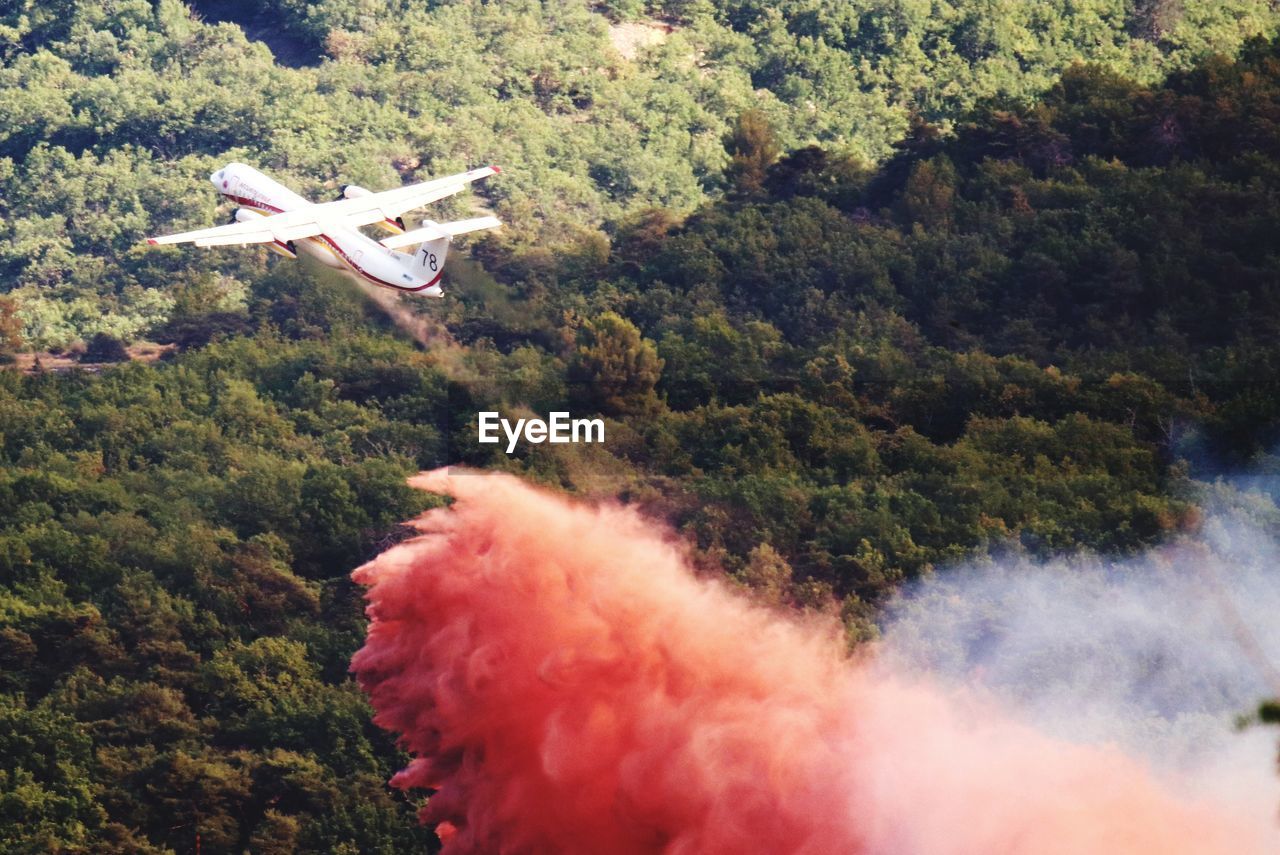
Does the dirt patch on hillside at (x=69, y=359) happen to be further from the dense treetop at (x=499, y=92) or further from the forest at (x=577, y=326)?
the dense treetop at (x=499, y=92)

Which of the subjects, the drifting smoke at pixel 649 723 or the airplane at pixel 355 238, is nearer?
the drifting smoke at pixel 649 723

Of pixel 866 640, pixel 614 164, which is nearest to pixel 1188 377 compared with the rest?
pixel 866 640

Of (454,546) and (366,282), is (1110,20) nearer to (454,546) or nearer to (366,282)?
(366,282)

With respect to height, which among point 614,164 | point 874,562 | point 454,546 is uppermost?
point 454,546

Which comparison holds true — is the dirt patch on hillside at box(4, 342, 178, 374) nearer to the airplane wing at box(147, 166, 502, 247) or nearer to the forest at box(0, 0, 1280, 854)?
the forest at box(0, 0, 1280, 854)

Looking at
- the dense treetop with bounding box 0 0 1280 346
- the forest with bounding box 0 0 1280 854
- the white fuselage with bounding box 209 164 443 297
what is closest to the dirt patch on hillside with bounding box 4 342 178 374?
the forest with bounding box 0 0 1280 854

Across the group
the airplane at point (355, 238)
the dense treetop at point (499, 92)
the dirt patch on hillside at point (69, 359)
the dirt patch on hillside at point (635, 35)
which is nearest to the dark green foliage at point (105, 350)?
the dirt patch on hillside at point (69, 359)

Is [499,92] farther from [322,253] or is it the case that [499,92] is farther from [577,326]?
[322,253]
